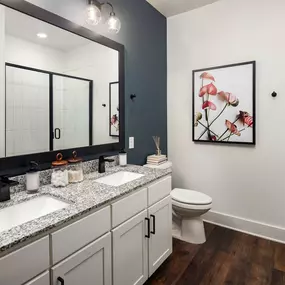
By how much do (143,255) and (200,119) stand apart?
5.52ft

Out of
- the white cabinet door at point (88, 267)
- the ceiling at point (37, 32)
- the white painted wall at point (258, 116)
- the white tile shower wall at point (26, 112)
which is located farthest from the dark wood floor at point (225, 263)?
the ceiling at point (37, 32)

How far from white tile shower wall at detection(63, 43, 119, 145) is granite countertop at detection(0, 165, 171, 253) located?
43 cm

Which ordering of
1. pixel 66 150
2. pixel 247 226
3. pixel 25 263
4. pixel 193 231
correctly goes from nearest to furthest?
pixel 25 263 → pixel 66 150 → pixel 193 231 → pixel 247 226

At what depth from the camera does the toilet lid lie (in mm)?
2220

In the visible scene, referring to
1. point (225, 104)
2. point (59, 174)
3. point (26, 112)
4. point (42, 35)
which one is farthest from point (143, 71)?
point (59, 174)

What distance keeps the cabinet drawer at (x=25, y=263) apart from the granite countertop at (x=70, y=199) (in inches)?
1.9

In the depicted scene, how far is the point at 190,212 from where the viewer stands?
7.32 ft

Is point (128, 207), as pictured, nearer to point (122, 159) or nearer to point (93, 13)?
point (122, 159)

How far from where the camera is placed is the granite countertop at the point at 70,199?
0.90m

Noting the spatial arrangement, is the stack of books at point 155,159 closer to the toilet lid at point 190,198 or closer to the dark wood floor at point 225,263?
the toilet lid at point 190,198

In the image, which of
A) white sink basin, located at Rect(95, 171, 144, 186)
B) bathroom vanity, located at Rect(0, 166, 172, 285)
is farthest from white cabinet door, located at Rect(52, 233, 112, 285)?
white sink basin, located at Rect(95, 171, 144, 186)

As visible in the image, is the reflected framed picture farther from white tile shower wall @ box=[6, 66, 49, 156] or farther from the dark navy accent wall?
white tile shower wall @ box=[6, 66, 49, 156]

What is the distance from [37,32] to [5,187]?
105cm

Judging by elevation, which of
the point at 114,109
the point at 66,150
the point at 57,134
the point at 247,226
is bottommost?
the point at 247,226
